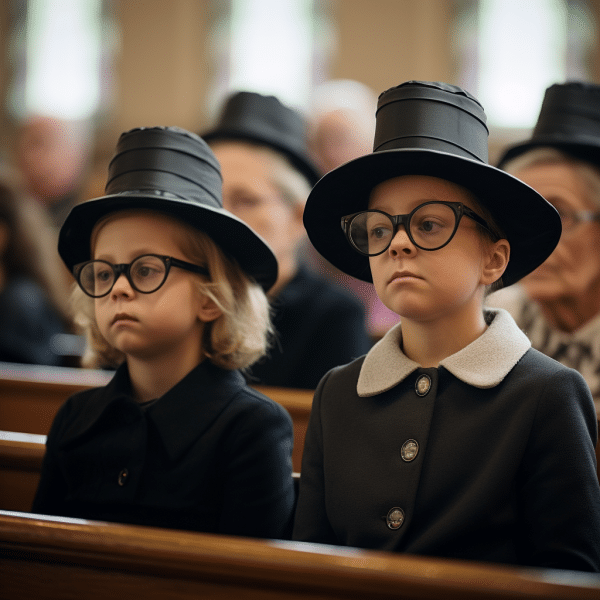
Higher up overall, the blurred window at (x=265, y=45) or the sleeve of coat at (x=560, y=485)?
the blurred window at (x=265, y=45)

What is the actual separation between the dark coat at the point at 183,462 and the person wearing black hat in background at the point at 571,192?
901 millimetres

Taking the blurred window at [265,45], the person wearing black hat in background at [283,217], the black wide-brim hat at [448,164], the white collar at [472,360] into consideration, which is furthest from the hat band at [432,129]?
the blurred window at [265,45]

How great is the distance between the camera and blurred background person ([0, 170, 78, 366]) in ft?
12.0

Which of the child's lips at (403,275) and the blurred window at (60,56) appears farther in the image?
the blurred window at (60,56)

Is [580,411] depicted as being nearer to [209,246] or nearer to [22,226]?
[209,246]

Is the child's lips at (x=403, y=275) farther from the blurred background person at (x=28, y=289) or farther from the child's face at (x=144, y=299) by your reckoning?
the blurred background person at (x=28, y=289)

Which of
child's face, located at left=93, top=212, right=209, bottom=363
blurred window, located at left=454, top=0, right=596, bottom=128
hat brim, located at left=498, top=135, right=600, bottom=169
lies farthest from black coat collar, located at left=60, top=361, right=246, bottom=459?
blurred window, located at left=454, top=0, right=596, bottom=128

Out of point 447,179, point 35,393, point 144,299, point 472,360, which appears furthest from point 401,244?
point 35,393

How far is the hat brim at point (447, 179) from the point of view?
4.64 feet

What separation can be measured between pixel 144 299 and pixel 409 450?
690 mm

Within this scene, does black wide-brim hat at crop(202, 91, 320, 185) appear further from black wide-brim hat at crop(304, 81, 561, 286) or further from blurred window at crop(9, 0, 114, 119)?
blurred window at crop(9, 0, 114, 119)

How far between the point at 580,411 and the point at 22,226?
3.33m

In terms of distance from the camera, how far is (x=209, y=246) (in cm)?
181

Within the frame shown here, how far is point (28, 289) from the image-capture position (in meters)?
3.83
